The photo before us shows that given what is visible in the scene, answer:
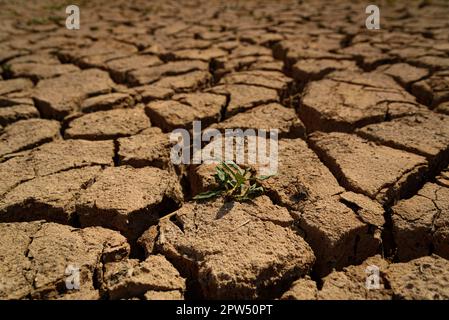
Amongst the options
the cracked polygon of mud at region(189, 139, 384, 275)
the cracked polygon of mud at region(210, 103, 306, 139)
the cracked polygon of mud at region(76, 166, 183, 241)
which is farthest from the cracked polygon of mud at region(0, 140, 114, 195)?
the cracked polygon of mud at region(210, 103, 306, 139)

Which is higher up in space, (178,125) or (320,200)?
(178,125)

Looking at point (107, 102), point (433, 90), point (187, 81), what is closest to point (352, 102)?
point (433, 90)

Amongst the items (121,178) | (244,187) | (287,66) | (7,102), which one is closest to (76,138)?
(121,178)

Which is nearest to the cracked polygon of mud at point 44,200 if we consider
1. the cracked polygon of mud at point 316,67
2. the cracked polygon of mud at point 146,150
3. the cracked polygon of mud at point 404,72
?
the cracked polygon of mud at point 146,150

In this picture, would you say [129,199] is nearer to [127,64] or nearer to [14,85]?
[14,85]

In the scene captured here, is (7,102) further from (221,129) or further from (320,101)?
(320,101)

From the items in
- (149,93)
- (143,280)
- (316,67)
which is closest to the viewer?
(143,280)

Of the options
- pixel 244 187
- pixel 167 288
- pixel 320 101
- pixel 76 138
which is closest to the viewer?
pixel 167 288
